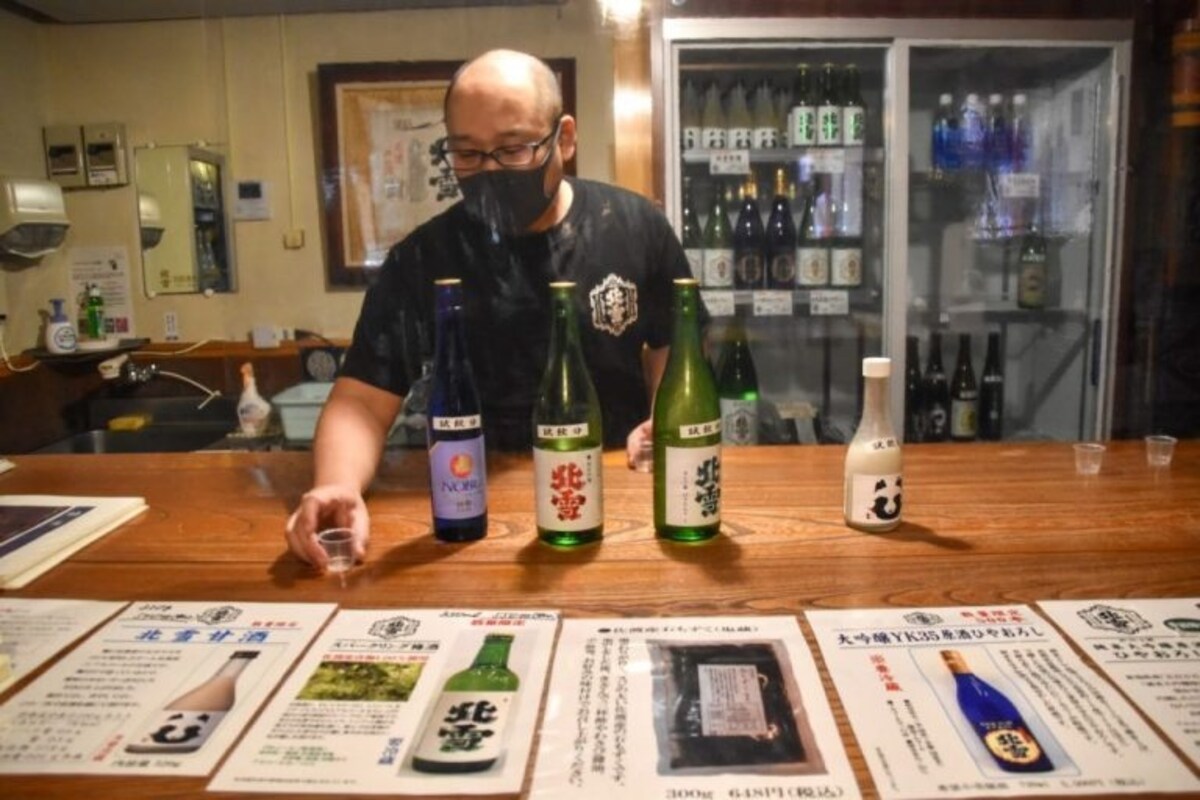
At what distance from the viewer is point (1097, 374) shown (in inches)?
109

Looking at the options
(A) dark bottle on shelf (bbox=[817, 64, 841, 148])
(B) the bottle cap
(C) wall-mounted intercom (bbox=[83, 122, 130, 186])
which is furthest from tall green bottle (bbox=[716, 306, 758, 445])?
(C) wall-mounted intercom (bbox=[83, 122, 130, 186])

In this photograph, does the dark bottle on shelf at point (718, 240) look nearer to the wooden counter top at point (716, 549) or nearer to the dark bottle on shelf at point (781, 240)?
the dark bottle on shelf at point (781, 240)

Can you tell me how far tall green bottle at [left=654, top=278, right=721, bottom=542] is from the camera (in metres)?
1.05

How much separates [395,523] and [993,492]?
2.66ft

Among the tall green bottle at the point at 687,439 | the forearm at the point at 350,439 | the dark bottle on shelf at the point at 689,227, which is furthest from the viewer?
the dark bottle on shelf at the point at 689,227

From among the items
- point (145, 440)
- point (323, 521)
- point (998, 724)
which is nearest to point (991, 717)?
point (998, 724)

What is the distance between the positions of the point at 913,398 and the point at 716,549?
7.28ft

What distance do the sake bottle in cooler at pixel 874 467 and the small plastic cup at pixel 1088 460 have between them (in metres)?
0.43

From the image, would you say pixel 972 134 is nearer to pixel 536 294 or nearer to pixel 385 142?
pixel 536 294

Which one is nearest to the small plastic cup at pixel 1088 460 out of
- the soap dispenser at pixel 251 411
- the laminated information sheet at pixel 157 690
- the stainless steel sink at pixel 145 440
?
the laminated information sheet at pixel 157 690

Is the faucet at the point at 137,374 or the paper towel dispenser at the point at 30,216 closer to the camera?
the paper towel dispenser at the point at 30,216

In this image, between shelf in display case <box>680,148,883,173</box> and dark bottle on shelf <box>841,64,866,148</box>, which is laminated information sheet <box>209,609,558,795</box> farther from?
dark bottle on shelf <box>841,64,866,148</box>

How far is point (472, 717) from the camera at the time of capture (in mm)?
722

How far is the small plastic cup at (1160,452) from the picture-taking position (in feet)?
4.67
